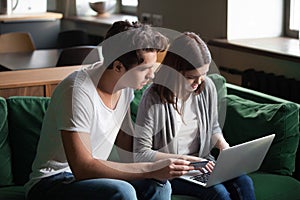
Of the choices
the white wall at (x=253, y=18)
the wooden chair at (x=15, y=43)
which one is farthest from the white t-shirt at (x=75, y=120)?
Result: the wooden chair at (x=15, y=43)

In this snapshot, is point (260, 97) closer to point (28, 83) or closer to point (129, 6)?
point (28, 83)

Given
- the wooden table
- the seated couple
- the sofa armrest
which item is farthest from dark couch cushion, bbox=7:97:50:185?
the wooden table

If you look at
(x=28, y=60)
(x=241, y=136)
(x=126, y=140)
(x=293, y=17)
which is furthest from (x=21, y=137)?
(x=293, y=17)

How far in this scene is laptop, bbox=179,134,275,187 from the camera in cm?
203

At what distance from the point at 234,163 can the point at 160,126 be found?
353mm

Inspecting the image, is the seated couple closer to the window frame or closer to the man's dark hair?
the man's dark hair

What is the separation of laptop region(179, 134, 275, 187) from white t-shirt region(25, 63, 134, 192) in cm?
37

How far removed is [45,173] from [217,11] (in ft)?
6.76

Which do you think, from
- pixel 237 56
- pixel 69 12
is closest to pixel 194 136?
pixel 237 56

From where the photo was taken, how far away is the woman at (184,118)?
2219 millimetres

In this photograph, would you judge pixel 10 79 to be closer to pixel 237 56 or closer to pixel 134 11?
pixel 237 56

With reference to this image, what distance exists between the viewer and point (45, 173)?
6.79ft

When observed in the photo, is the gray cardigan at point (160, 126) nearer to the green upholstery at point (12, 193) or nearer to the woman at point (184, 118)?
the woman at point (184, 118)

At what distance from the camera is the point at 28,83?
2691 millimetres
